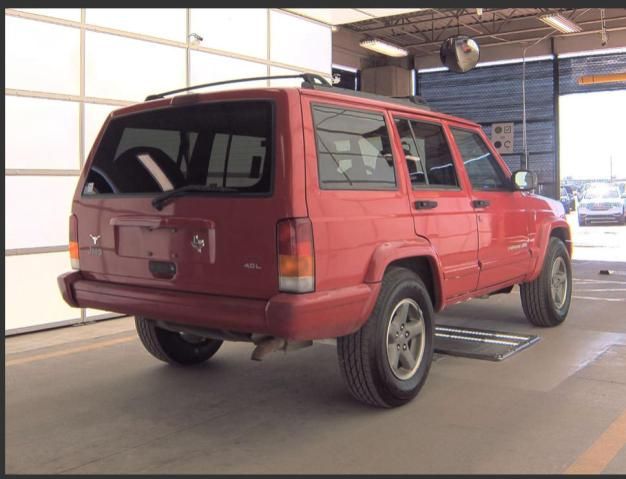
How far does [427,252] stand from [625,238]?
16.0 metres

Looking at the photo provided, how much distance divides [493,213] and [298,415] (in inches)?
93.0

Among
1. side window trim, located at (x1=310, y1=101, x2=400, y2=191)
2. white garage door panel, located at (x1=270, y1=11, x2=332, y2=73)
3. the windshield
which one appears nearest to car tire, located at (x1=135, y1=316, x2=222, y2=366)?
side window trim, located at (x1=310, y1=101, x2=400, y2=191)

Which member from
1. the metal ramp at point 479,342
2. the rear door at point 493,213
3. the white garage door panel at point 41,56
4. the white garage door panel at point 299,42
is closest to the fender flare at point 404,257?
the rear door at point 493,213

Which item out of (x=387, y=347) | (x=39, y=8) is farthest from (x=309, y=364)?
(x=39, y=8)

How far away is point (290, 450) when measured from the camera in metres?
3.74

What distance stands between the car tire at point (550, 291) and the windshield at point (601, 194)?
64.4 ft

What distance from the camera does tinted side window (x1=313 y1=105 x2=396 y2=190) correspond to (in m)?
3.93

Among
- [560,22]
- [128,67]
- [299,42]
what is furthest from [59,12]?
[560,22]

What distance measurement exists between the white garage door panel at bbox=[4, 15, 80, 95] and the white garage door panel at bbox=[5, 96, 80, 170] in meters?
0.17

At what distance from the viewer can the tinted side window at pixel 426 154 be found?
15.3 ft

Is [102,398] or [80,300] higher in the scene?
[80,300]

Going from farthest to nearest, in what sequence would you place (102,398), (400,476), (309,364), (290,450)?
Answer: (309,364) → (102,398) → (290,450) → (400,476)

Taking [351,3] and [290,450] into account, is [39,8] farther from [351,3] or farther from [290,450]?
[290,450]

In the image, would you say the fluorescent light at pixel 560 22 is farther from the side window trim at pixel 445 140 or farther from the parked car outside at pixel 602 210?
the side window trim at pixel 445 140
